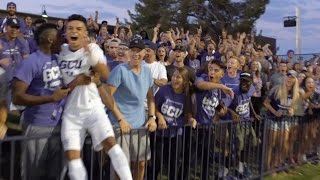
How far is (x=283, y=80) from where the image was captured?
8938mm

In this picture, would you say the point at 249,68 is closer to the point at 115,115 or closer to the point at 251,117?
the point at 251,117

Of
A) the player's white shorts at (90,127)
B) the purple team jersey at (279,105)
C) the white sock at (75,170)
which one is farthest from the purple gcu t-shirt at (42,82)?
the purple team jersey at (279,105)

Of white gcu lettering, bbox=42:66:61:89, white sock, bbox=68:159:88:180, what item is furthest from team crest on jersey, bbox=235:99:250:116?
white sock, bbox=68:159:88:180

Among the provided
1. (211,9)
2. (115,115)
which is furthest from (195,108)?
(211,9)

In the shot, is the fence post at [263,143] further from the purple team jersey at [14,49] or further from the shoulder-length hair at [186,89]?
the purple team jersey at [14,49]

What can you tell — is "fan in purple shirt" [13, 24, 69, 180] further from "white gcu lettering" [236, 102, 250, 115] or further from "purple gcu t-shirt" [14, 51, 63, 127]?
"white gcu lettering" [236, 102, 250, 115]

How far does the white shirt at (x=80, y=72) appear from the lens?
4.53m

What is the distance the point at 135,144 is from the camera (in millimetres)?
5332

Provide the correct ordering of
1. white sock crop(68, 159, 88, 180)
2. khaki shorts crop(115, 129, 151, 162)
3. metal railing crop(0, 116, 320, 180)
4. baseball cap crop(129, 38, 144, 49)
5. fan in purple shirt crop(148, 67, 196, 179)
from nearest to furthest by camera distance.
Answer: white sock crop(68, 159, 88, 180)
metal railing crop(0, 116, 320, 180)
khaki shorts crop(115, 129, 151, 162)
baseball cap crop(129, 38, 144, 49)
fan in purple shirt crop(148, 67, 196, 179)

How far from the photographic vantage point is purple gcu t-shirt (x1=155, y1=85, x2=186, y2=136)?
6180 millimetres

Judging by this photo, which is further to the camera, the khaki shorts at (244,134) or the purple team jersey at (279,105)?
the purple team jersey at (279,105)

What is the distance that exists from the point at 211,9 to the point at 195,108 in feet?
116

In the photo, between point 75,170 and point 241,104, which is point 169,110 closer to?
point 241,104

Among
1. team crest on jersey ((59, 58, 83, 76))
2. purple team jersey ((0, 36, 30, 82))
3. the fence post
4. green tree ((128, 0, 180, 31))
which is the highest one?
green tree ((128, 0, 180, 31))
